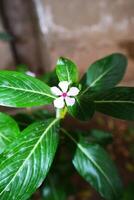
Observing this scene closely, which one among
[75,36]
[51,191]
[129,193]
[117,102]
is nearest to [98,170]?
[117,102]

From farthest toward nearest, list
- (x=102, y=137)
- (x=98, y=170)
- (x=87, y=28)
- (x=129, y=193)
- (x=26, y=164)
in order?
(x=87, y=28), (x=129, y=193), (x=102, y=137), (x=98, y=170), (x=26, y=164)

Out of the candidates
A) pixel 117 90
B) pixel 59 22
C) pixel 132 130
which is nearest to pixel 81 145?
pixel 117 90

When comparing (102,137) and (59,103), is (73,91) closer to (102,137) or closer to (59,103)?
(59,103)

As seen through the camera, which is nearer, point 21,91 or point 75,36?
point 21,91

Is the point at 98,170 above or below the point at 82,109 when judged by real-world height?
below

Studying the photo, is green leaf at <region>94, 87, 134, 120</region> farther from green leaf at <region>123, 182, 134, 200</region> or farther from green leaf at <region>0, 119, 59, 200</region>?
green leaf at <region>123, 182, 134, 200</region>

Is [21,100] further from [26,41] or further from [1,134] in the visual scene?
[26,41]

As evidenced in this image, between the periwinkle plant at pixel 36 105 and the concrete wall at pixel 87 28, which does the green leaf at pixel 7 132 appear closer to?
the periwinkle plant at pixel 36 105
